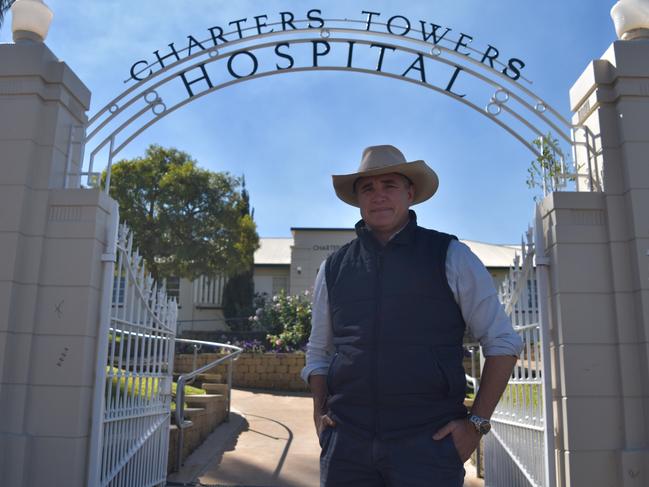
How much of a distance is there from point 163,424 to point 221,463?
1154 mm

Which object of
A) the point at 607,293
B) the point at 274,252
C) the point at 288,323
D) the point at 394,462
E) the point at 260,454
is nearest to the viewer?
the point at 394,462

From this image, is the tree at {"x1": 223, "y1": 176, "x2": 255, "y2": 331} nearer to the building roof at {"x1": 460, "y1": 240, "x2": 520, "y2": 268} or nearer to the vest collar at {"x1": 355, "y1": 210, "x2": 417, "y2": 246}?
the building roof at {"x1": 460, "y1": 240, "x2": 520, "y2": 268}

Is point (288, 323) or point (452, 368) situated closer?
point (452, 368)

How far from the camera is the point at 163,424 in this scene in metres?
5.30

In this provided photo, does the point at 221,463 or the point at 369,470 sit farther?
the point at 221,463

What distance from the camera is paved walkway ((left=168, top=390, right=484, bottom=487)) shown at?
564 centimetres

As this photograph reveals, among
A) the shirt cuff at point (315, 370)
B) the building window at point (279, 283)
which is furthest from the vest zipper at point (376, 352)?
the building window at point (279, 283)

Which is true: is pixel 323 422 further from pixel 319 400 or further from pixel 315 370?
pixel 315 370

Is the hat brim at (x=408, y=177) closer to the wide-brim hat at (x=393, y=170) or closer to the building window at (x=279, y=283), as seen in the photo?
the wide-brim hat at (x=393, y=170)

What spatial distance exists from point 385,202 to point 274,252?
22828 millimetres

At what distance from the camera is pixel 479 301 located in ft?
7.75

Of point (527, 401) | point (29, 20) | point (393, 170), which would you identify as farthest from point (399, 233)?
point (29, 20)

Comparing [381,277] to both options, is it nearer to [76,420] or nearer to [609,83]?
[76,420]

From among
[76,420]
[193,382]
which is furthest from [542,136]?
[193,382]
